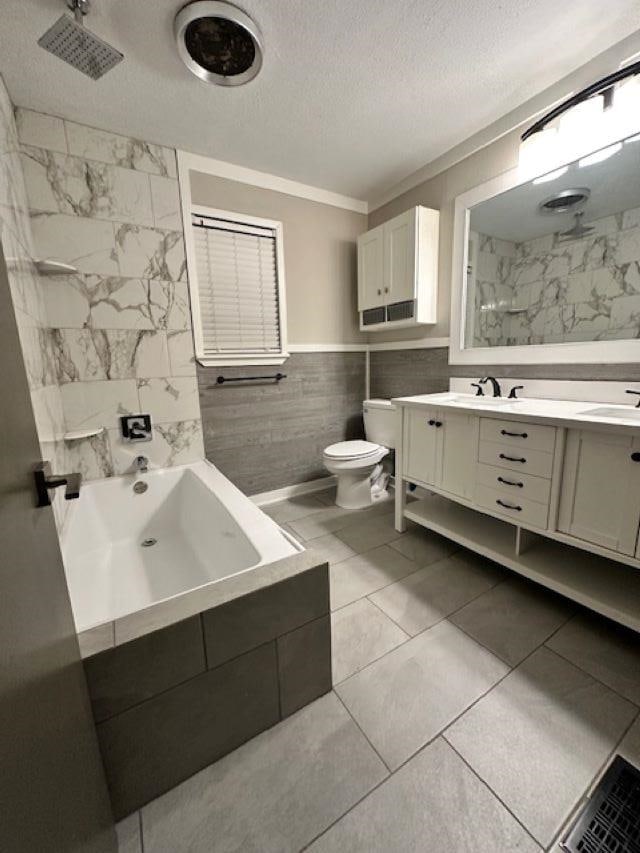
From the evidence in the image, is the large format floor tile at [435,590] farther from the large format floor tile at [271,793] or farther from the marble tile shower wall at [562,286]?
the marble tile shower wall at [562,286]

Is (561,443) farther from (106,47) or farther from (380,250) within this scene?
(106,47)

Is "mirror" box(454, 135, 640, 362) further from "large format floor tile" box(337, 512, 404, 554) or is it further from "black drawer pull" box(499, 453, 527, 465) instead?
"large format floor tile" box(337, 512, 404, 554)

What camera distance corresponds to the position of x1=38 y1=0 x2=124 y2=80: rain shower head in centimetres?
123

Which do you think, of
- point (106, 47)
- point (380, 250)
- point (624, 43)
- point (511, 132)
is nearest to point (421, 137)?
point (511, 132)

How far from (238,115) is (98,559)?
2461mm

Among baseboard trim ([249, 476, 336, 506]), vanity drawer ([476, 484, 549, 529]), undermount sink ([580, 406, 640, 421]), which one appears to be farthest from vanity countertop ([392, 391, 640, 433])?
baseboard trim ([249, 476, 336, 506])

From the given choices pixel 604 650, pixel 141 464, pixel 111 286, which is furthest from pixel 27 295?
pixel 604 650

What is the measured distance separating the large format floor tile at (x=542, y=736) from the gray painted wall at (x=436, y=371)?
1.27m

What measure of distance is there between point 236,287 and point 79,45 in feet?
4.12

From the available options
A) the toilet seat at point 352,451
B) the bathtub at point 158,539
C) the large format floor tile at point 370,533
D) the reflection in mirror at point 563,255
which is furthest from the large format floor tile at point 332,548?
the reflection in mirror at point 563,255

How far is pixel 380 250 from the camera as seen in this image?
2537 millimetres

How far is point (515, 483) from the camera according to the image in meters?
1.50

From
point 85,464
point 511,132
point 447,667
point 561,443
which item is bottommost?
point 447,667

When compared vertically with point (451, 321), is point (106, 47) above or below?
above
